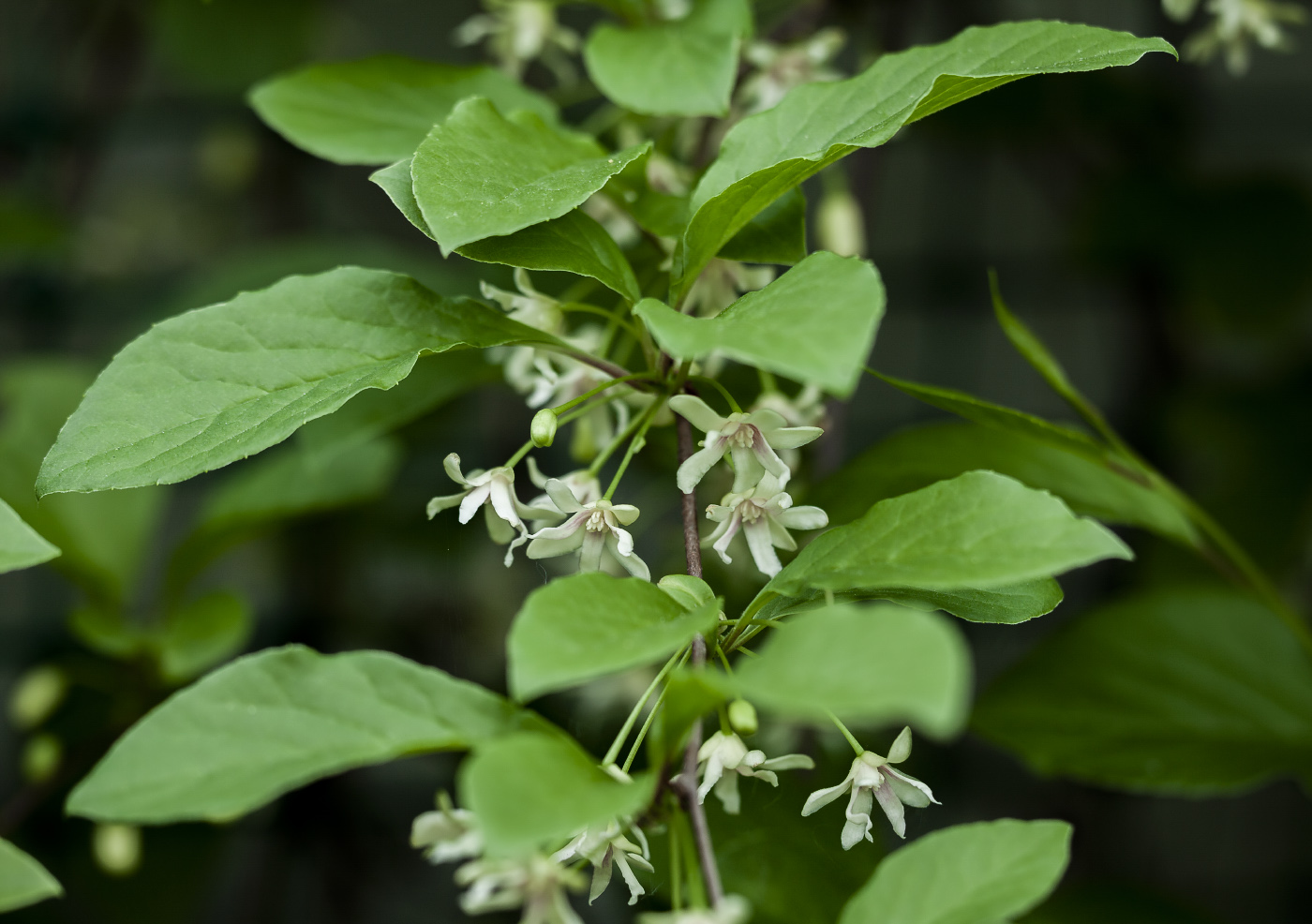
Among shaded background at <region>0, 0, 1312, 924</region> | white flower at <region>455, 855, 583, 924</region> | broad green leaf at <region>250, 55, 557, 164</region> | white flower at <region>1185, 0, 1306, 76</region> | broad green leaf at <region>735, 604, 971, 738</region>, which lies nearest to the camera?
broad green leaf at <region>735, 604, 971, 738</region>

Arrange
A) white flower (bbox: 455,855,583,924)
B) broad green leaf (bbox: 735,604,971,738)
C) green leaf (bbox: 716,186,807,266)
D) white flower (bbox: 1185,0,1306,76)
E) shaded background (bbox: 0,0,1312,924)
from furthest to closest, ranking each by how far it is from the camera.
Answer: shaded background (bbox: 0,0,1312,924) → white flower (bbox: 1185,0,1306,76) → green leaf (bbox: 716,186,807,266) → white flower (bbox: 455,855,583,924) → broad green leaf (bbox: 735,604,971,738)

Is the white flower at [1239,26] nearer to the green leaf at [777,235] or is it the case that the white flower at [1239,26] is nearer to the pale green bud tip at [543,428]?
the green leaf at [777,235]

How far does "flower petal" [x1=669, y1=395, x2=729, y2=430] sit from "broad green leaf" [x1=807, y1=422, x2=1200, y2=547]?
0.17 metres

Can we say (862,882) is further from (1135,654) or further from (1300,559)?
(1300,559)

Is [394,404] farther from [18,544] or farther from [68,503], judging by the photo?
[68,503]

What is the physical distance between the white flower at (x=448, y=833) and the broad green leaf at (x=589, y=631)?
8 cm

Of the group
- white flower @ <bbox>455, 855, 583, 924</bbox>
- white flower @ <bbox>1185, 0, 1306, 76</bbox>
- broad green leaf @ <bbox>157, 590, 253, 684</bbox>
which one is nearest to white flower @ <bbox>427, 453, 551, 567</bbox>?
white flower @ <bbox>455, 855, 583, 924</bbox>

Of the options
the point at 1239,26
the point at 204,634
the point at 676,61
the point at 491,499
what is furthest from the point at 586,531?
the point at 1239,26

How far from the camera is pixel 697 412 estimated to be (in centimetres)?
40

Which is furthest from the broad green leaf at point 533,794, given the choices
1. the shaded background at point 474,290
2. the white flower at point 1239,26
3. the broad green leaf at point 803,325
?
the white flower at point 1239,26

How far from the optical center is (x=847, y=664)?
0.90 ft

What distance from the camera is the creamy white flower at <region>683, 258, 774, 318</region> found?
0.51 m

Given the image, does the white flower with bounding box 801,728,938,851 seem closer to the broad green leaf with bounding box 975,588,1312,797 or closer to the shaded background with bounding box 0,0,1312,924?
the broad green leaf with bounding box 975,588,1312,797

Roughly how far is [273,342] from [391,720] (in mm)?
166
